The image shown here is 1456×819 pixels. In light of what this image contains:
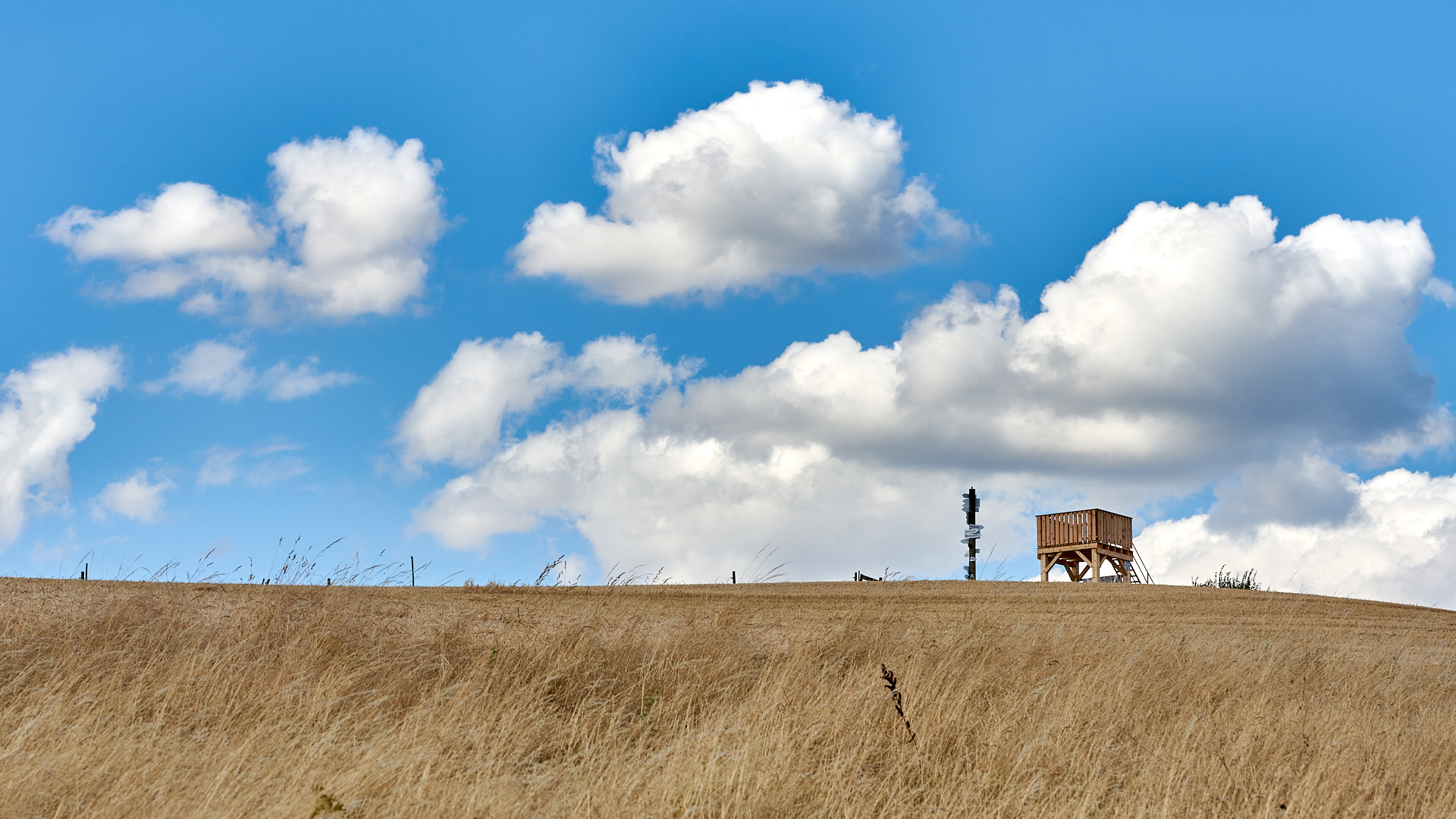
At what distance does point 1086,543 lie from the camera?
97.2ft

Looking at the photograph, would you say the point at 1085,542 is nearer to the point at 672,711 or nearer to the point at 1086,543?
the point at 1086,543

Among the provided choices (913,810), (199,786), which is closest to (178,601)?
(199,786)

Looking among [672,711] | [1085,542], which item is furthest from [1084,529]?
[672,711]

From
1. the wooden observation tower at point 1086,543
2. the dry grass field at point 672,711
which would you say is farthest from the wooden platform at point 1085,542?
the dry grass field at point 672,711

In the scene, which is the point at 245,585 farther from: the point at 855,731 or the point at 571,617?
the point at 855,731

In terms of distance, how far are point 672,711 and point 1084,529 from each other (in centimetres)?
2446

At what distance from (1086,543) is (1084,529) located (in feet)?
1.48

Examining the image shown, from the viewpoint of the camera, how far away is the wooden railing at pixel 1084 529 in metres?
29.4

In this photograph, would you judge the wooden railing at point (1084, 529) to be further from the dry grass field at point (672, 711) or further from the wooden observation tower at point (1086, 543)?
the dry grass field at point (672, 711)

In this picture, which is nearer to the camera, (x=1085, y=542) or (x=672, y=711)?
(x=672, y=711)

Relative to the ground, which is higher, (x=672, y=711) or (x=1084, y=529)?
(x=1084, y=529)

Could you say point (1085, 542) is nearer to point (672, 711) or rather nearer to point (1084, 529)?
point (1084, 529)

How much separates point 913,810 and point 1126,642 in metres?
6.40

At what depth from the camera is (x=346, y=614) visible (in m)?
10.8
